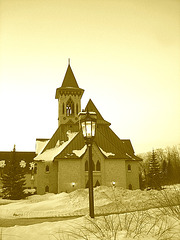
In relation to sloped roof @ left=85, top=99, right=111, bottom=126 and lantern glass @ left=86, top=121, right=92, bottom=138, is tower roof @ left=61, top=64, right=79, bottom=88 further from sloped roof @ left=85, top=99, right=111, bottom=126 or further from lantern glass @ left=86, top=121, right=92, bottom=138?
lantern glass @ left=86, top=121, right=92, bottom=138

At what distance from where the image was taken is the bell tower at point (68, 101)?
48406 millimetres

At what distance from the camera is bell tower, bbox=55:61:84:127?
48406mm

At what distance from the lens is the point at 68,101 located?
49.8m

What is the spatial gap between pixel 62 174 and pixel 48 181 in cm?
458

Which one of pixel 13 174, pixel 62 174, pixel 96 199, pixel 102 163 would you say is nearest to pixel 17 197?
pixel 13 174

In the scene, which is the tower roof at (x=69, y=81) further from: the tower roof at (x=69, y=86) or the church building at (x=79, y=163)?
the church building at (x=79, y=163)

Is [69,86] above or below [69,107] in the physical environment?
above

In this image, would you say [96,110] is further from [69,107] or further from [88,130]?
[88,130]

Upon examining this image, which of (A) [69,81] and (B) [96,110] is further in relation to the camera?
(A) [69,81]

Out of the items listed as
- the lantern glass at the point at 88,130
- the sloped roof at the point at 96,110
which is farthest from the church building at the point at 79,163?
the lantern glass at the point at 88,130

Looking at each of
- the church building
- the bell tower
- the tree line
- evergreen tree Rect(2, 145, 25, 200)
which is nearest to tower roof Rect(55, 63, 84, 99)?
the bell tower

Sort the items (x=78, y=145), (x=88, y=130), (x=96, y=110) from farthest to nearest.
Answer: (x=96, y=110) → (x=78, y=145) → (x=88, y=130)

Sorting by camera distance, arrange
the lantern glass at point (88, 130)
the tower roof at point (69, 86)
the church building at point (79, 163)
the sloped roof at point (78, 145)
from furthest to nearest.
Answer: the tower roof at point (69, 86) < the sloped roof at point (78, 145) < the church building at point (79, 163) < the lantern glass at point (88, 130)

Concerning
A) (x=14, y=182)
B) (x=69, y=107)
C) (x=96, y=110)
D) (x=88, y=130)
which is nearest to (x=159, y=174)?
(x=96, y=110)
